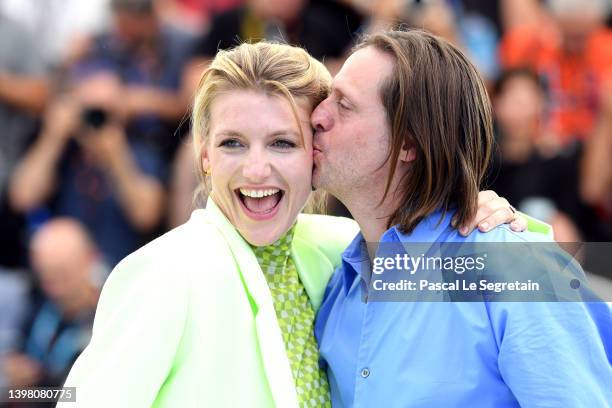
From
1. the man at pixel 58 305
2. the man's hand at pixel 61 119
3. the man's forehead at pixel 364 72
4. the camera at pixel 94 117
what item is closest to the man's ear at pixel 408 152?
the man's forehead at pixel 364 72

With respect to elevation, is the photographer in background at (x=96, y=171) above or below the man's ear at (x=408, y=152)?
A: above

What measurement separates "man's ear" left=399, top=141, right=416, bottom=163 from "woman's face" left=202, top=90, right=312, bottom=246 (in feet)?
0.92

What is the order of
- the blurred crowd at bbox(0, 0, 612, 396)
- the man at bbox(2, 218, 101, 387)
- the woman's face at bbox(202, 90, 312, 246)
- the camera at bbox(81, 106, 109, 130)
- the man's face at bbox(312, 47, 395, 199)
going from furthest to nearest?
the camera at bbox(81, 106, 109, 130), the blurred crowd at bbox(0, 0, 612, 396), the man at bbox(2, 218, 101, 387), the man's face at bbox(312, 47, 395, 199), the woman's face at bbox(202, 90, 312, 246)

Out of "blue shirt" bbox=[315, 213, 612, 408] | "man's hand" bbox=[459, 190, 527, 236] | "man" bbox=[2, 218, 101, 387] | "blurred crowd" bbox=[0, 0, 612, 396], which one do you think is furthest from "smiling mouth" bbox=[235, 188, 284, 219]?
"blurred crowd" bbox=[0, 0, 612, 396]

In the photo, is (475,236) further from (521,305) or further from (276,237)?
(276,237)

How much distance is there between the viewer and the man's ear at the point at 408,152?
3053mm

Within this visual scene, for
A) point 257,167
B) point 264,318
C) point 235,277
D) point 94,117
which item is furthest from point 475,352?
point 94,117

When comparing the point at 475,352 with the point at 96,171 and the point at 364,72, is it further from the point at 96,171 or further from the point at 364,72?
the point at 96,171

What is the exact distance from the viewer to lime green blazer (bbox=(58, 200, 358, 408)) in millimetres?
2654

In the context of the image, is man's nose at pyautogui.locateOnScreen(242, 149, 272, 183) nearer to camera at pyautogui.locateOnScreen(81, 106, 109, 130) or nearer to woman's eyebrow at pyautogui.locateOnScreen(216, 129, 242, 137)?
woman's eyebrow at pyautogui.locateOnScreen(216, 129, 242, 137)

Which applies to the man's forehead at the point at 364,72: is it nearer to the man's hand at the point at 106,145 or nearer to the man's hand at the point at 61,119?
the man's hand at the point at 106,145

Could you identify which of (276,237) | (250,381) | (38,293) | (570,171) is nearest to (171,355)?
(250,381)

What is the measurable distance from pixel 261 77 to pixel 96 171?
9.07 feet

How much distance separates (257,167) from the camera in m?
2.95
